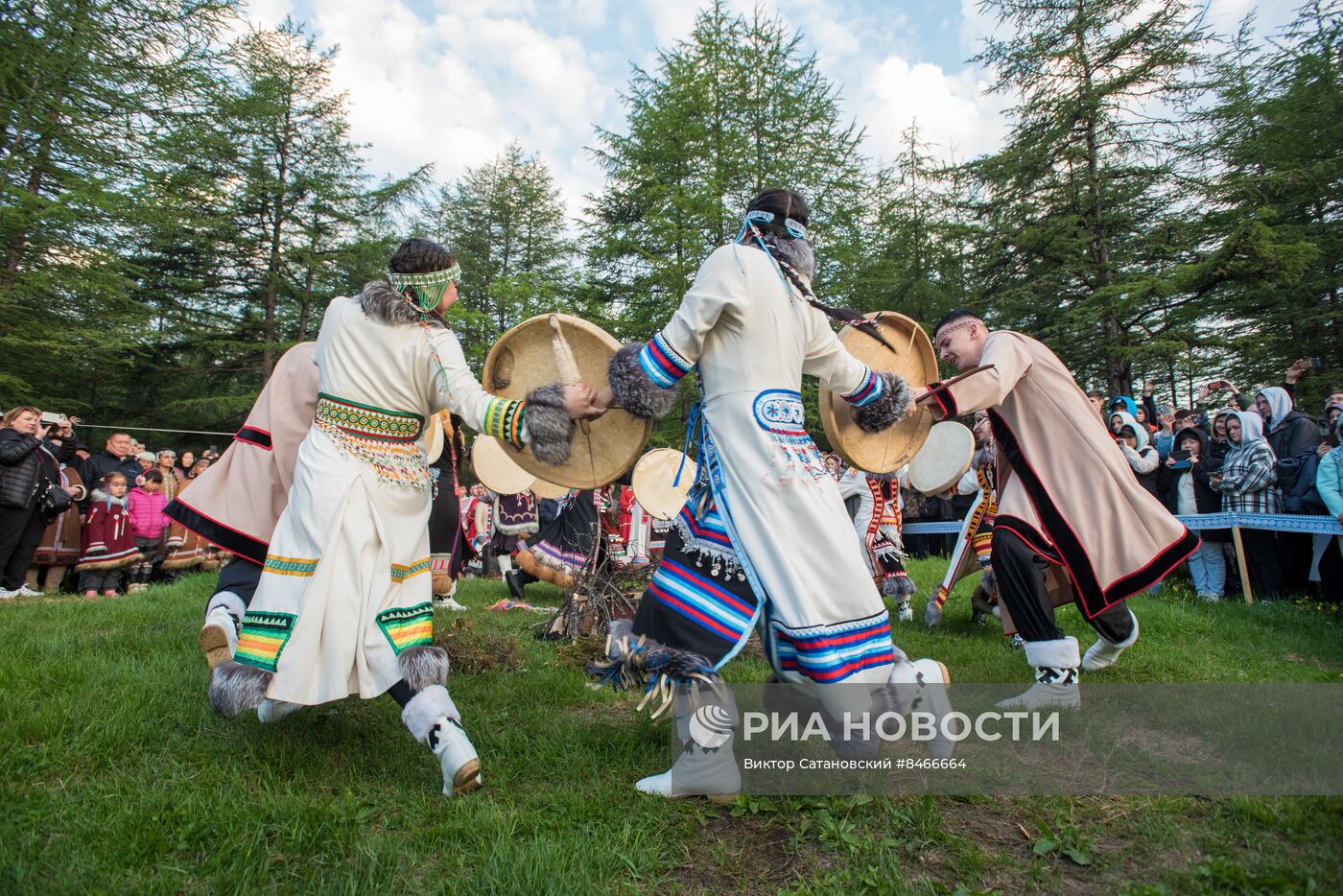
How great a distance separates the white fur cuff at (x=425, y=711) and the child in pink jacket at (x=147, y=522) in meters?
8.66

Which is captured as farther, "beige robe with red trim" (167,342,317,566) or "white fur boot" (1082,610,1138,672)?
"white fur boot" (1082,610,1138,672)

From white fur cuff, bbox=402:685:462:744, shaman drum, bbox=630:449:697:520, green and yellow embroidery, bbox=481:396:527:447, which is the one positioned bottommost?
white fur cuff, bbox=402:685:462:744

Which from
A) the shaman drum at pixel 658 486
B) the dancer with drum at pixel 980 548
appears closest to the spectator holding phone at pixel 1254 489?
the dancer with drum at pixel 980 548

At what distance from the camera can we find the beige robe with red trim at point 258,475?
3.37 meters

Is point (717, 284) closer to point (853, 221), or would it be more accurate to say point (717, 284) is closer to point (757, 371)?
point (757, 371)

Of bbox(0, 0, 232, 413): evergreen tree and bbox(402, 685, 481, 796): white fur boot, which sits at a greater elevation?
bbox(0, 0, 232, 413): evergreen tree

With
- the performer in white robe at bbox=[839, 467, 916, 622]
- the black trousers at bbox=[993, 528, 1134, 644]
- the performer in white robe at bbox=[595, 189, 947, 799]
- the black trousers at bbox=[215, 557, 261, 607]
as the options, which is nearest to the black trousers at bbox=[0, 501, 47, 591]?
the black trousers at bbox=[215, 557, 261, 607]

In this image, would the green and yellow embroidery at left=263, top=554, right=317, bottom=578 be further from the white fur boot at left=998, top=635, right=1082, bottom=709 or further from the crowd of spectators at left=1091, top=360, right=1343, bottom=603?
the crowd of spectators at left=1091, top=360, right=1343, bottom=603

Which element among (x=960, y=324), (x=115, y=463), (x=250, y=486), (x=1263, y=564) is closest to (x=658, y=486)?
(x=960, y=324)

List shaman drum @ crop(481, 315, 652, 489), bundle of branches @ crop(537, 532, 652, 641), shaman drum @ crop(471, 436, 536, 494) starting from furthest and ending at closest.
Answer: shaman drum @ crop(471, 436, 536, 494) < bundle of branches @ crop(537, 532, 652, 641) < shaman drum @ crop(481, 315, 652, 489)

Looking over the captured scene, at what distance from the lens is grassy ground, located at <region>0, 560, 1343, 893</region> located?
2.18 meters

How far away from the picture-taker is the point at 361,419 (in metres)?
2.94

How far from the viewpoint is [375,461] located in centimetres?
293

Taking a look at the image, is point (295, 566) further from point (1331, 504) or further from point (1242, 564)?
point (1242, 564)
